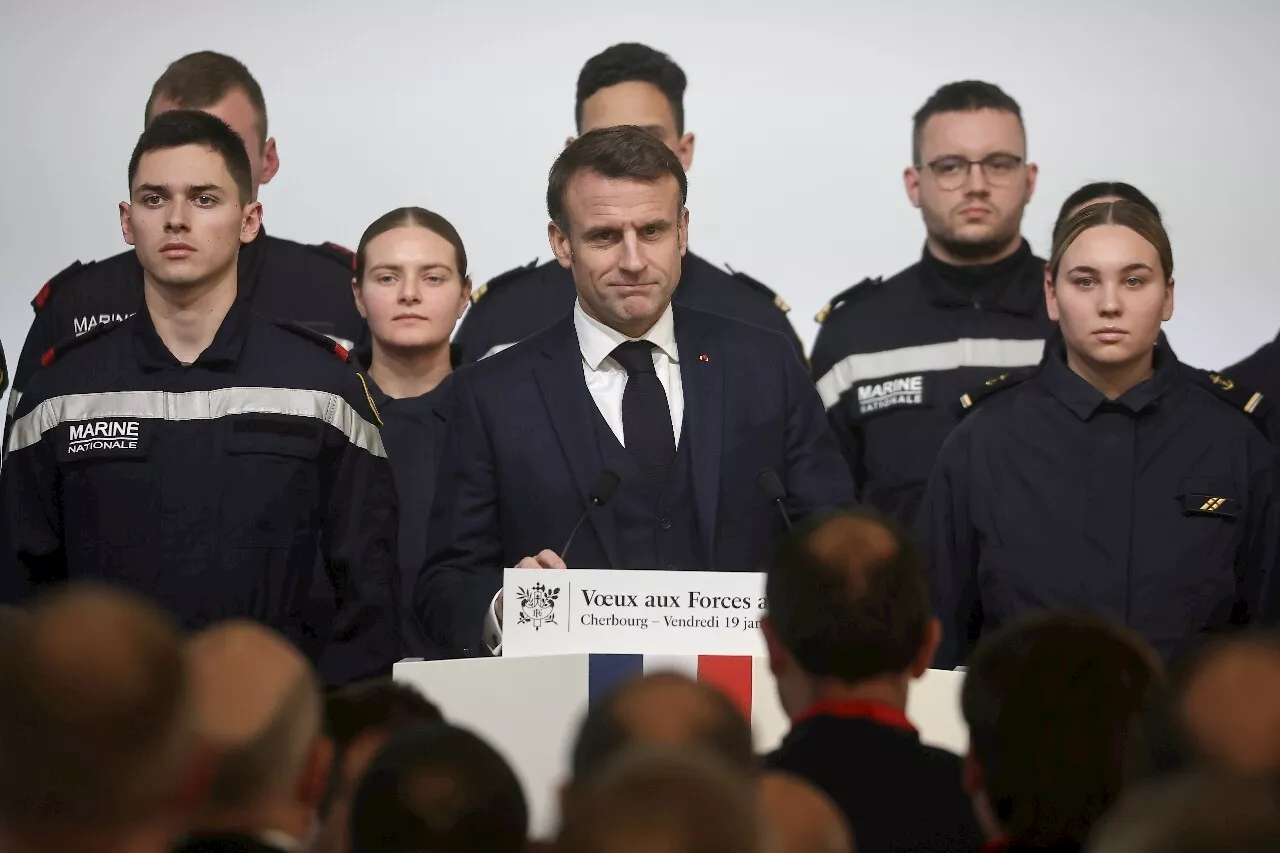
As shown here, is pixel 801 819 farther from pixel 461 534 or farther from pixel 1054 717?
pixel 461 534

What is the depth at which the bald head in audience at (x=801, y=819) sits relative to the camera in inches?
74.5

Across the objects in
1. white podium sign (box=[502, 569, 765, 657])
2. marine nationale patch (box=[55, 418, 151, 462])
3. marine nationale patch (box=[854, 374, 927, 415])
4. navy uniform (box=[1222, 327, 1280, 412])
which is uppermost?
navy uniform (box=[1222, 327, 1280, 412])

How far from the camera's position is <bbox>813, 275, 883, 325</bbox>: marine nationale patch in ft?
17.9

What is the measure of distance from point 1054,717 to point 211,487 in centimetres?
245

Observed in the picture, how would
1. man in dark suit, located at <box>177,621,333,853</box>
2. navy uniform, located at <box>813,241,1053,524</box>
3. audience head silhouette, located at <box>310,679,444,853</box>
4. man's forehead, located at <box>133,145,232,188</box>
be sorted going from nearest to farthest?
man in dark suit, located at <box>177,621,333,853</box> → audience head silhouette, located at <box>310,679,444,853</box> → man's forehead, located at <box>133,145,232,188</box> → navy uniform, located at <box>813,241,1053,524</box>

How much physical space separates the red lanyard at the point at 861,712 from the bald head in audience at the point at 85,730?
95 cm

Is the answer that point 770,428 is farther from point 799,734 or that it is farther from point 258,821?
point 258,821

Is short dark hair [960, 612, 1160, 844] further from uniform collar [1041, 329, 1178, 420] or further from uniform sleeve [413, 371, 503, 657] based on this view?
uniform collar [1041, 329, 1178, 420]

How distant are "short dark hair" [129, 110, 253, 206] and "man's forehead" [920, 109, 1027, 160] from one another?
1.91 meters

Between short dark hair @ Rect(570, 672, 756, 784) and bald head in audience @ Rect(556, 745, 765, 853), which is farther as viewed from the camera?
short dark hair @ Rect(570, 672, 756, 784)

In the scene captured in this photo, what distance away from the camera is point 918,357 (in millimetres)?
5258

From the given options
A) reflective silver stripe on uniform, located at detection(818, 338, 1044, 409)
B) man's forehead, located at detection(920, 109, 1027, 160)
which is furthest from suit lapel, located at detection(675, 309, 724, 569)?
man's forehead, located at detection(920, 109, 1027, 160)

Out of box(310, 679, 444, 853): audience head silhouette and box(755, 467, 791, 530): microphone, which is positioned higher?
box(755, 467, 791, 530): microphone

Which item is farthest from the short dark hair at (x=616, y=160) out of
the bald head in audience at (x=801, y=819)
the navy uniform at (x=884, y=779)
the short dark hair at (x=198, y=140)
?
the bald head in audience at (x=801, y=819)
